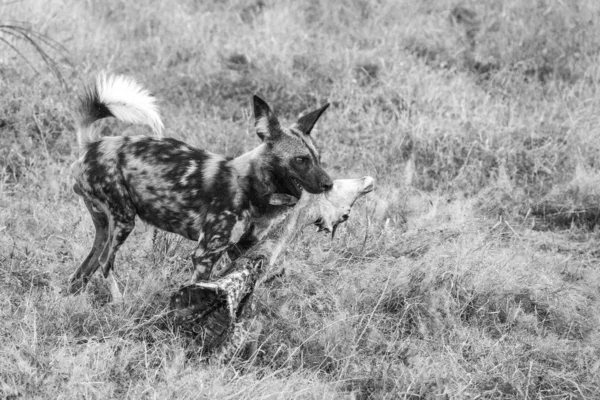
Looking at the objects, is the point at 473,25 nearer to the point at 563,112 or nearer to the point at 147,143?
the point at 563,112

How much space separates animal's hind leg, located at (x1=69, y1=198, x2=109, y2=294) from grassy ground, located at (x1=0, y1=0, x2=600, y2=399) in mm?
103

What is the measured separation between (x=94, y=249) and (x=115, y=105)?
34.4 inches

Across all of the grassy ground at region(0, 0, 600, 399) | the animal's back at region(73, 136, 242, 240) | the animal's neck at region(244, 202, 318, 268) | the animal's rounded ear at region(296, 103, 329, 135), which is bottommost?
the grassy ground at region(0, 0, 600, 399)

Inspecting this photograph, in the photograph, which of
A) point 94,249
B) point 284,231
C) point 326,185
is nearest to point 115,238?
point 94,249

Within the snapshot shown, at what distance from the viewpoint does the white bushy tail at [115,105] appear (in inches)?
177

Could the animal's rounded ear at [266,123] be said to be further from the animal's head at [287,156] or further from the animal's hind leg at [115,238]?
the animal's hind leg at [115,238]

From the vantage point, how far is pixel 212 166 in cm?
459

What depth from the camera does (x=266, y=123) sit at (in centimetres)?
453

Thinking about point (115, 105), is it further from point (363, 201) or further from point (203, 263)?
point (363, 201)

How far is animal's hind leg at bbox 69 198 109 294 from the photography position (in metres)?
4.55

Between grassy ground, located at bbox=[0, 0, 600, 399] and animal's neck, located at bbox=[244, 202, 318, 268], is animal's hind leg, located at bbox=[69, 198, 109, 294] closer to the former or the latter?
grassy ground, located at bbox=[0, 0, 600, 399]

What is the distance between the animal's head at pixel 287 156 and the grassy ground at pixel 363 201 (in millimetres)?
589

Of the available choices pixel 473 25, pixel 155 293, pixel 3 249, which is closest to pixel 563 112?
pixel 473 25

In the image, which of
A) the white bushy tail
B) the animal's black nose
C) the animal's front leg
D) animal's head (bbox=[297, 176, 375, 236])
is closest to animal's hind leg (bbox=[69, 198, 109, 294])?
the white bushy tail
